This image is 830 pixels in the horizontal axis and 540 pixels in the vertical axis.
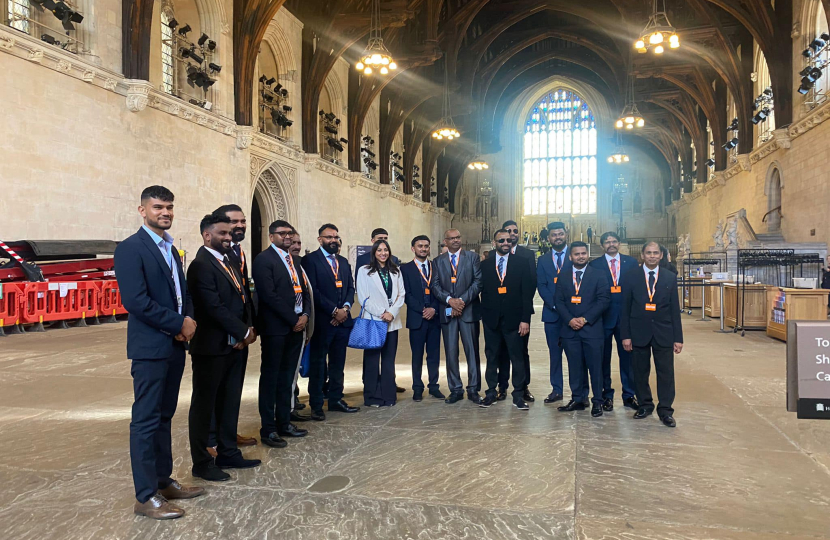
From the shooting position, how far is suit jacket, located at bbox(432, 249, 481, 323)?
5791 millimetres

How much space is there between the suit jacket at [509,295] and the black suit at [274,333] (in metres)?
2.06

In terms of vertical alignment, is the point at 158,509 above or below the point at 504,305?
below

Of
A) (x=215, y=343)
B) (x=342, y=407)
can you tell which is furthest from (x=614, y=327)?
(x=215, y=343)

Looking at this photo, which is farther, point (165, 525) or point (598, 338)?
point (598, 338)

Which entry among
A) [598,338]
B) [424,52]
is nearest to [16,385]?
[598,338]

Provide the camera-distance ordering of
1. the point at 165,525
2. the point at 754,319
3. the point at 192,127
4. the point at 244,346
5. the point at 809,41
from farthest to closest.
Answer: the point at 809,41 → the point at 192,127 → the point at 754,319 → the point at 244,346 → the point at 165,525

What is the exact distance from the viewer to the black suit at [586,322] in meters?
5.28

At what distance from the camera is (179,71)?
50.7 ft

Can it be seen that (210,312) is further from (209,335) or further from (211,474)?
(211,474)

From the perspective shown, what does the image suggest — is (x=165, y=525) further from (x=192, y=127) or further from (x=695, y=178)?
(x=695, y=178)

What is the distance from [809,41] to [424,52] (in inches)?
468

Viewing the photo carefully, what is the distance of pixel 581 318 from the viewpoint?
17.3ft

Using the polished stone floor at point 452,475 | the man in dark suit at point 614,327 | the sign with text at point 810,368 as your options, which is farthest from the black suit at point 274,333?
the sign with text at point 810,368

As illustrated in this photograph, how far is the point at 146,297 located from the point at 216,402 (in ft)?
3.47
